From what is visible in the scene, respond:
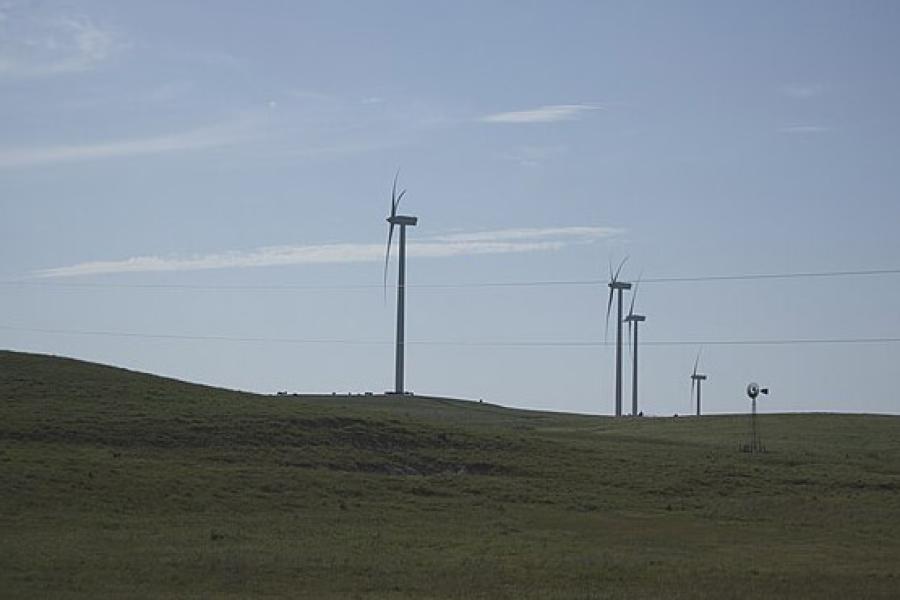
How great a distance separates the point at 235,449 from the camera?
6325 centimetres

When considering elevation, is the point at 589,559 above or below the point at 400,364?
below

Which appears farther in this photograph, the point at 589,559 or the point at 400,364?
the point at 400,364

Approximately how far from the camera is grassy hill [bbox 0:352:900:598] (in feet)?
113

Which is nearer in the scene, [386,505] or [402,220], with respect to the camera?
[386,505]

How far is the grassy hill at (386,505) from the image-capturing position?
34562 millimetres

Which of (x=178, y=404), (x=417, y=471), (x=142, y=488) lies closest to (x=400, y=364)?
(x=178, y=404)

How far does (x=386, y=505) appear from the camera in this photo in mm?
52844

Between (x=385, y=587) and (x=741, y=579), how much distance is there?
9781 mm

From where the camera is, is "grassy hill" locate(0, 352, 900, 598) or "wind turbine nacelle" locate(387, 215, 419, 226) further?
"wind turbine nacelle" locate(387, 215, 419, 226)

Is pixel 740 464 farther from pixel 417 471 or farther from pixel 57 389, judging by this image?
pixel 57 389

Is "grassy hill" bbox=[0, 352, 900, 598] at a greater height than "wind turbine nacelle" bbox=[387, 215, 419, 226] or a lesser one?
lesser

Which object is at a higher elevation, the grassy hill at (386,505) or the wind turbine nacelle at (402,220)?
the wind turbine nacelle at (402,220)

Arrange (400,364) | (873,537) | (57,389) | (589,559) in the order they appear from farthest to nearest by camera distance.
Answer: (400,364) < (57,389) < (873,537) < (589,559)

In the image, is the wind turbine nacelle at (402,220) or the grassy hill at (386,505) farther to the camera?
the wind turbine nacelle at (402,220)
